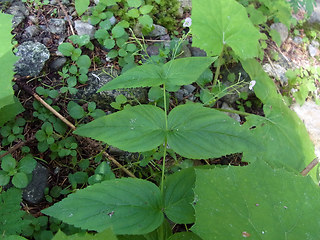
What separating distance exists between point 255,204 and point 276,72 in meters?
A: 2.28

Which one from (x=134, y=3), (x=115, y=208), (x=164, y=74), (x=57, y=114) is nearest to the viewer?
(x=115, y=208)

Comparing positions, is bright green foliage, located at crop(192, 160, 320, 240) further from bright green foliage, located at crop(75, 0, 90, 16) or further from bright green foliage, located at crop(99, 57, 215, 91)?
bright green foliage, located at crop(75, 0, 90, 16)

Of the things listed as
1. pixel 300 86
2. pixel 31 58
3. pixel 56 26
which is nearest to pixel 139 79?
pixel 31 58

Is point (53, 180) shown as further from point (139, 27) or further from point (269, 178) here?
point (139, 27)

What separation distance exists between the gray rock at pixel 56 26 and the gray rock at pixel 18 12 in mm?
221

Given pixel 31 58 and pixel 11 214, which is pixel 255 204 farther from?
pixel 31 58

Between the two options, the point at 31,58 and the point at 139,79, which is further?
the point at 31,58

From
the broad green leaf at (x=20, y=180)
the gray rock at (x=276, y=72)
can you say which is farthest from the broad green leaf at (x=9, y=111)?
the gray rock at (x=276, y=72)

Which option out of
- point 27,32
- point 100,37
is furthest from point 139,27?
point 27,32

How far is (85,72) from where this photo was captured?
2.22 meters

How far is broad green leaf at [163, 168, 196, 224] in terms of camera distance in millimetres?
1279

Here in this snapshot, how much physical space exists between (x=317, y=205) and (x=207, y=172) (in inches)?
17.3

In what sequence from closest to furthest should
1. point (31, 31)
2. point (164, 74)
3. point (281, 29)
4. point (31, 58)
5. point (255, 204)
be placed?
1. point (255, 204)
2. point (164, 74)
3. point (31, 58)
4. point (31, 31)
5. point (281, 29)

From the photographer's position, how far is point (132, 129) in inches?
56.9
